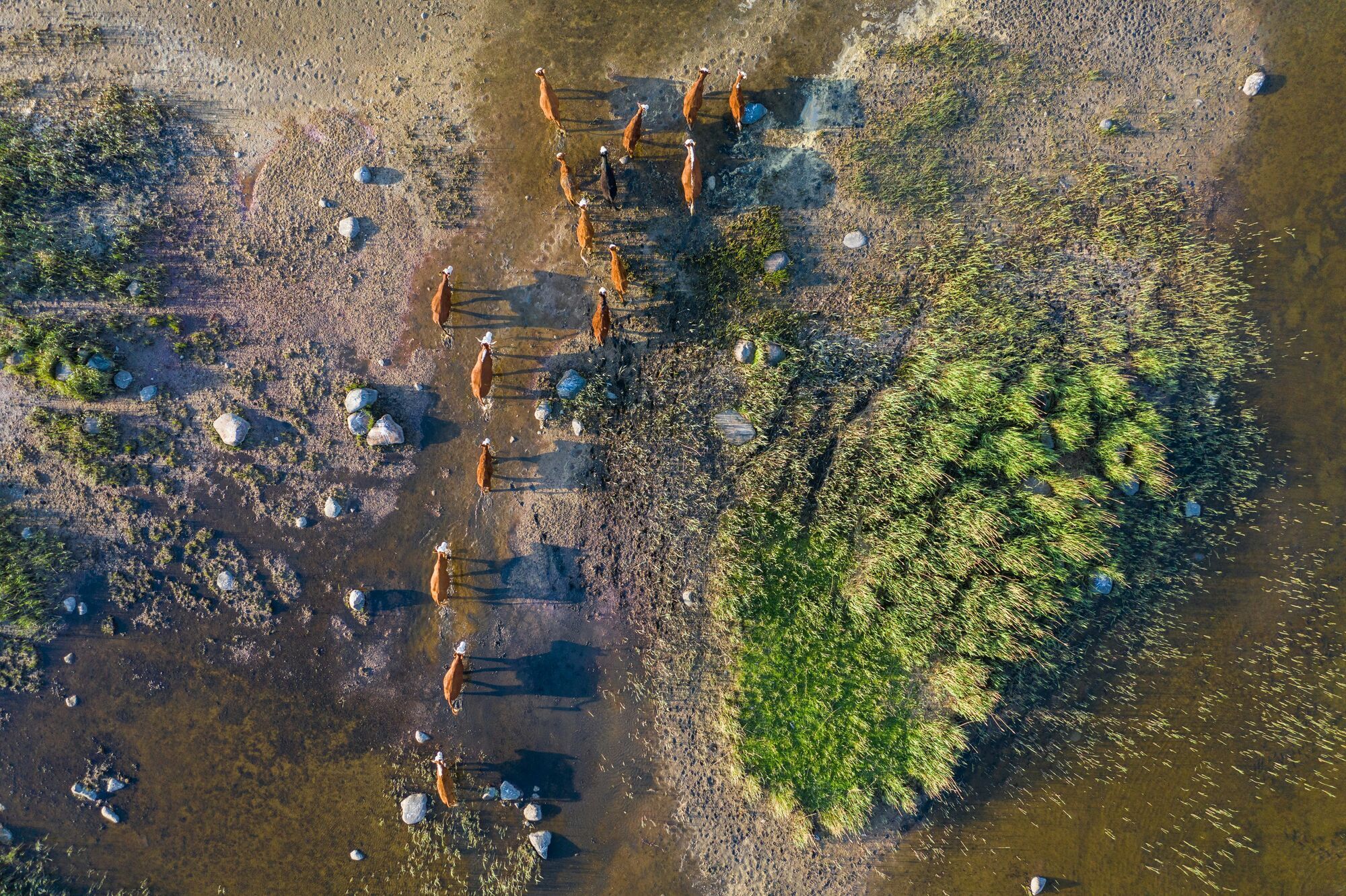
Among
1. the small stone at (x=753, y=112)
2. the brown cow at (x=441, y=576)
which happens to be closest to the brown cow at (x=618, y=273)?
the small stone at (x=753, y=112)

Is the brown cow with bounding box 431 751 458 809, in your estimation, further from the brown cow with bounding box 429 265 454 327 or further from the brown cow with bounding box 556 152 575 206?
the brown cow with bounding box 556 152 575 206

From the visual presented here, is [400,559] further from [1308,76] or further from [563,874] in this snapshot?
[1308,76]

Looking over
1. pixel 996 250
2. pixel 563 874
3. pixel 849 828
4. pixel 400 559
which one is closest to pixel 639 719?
pixel 563 874

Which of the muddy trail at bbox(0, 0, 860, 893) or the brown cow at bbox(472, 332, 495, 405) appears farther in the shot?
the muddy trail at bbox(0, 0, 860, 893)

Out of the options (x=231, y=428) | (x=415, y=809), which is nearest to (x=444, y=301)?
(x=231, y=428)

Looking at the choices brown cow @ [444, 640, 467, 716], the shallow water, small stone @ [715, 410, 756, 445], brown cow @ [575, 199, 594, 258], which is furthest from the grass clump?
the shallow water

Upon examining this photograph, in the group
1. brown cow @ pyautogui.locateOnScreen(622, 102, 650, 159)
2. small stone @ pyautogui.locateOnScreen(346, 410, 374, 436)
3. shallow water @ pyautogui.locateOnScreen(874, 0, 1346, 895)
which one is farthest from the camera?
shallow water @ pyautogui.locateOnScreen(874, 0, 1346, 895)
